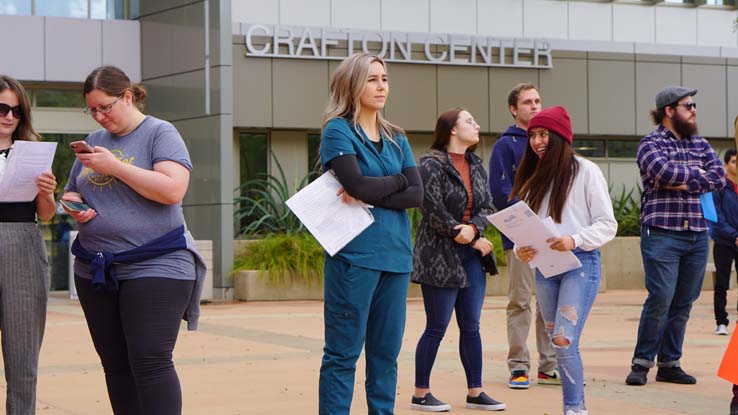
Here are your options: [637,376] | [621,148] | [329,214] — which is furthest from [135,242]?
[621,148]

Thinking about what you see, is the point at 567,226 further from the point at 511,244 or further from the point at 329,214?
the point at 511,244

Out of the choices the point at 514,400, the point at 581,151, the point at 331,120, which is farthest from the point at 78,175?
the point at 581,151

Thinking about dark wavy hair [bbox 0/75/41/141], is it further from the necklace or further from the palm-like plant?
the palm-like plant

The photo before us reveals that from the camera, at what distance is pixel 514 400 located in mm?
8000

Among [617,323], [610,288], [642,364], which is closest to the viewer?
[642,364]

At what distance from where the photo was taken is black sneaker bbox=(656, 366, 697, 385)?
8836 millimetres

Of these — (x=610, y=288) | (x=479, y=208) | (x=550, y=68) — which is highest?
(x=550, y=68)

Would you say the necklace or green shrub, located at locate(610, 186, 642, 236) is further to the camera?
green shrub, located at locate(610, 186, 642, 236)

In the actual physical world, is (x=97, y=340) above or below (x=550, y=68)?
below

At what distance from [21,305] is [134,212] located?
0.99 m

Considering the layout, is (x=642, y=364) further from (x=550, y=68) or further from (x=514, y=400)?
(x=550, y=68)

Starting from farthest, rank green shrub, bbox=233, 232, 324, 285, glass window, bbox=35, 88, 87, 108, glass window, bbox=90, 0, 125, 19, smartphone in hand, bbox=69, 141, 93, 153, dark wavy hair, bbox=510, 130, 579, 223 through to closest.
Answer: glass window, bbox=90, 0, 125, 19 → glass window, bbox=35, 88, 87, 108 → green shrub, bbox=233, 232, 324, 285 → dark wavy hair, bbox=510, 130, 579, 223 → smartphone in hand, bbox=69, 141, 93, 153

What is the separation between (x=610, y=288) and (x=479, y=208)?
52.8 feet

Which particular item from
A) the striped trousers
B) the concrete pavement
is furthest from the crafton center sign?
the striped trousers
